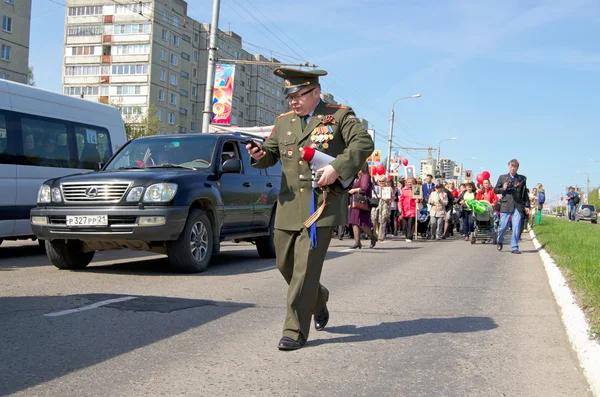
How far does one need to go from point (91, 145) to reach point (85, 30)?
7328cm

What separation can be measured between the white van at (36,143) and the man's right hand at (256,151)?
19.8ft

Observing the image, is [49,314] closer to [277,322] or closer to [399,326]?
[277,322]

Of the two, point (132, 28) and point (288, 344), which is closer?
point (288, 344)

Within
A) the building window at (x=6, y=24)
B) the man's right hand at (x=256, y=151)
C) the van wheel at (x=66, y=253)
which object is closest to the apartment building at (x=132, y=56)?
the building window at (x=6, y=24)

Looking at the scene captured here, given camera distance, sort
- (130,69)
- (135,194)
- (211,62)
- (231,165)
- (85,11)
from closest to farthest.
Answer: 1. (135,194)
2. (231,165)
3. (211,62)
4. (130,69)
5. (85,11)

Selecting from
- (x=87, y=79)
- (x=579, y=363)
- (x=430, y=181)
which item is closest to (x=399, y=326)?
(x=579, y=363)

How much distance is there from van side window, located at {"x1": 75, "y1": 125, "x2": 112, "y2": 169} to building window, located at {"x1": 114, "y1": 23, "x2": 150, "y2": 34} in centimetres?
6879

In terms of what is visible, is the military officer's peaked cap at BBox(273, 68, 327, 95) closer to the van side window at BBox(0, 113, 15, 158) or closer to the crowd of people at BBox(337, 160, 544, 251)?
the van side window at BBox(0, 113, 15, 158)

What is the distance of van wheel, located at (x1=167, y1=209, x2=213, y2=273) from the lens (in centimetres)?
829

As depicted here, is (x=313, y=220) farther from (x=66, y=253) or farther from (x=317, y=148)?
(x=66, y=253)

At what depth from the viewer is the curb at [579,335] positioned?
4.12 meters

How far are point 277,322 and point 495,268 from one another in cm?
663

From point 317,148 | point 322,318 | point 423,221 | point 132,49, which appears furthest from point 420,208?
point 132,49

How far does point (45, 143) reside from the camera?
410 inches
